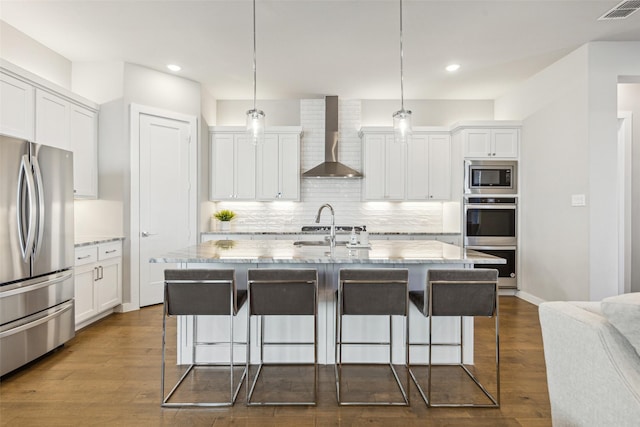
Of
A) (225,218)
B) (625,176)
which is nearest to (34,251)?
(225,218)

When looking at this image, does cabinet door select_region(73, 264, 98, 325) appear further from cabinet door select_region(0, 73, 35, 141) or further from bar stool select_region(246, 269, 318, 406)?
Answer: bar stool select_region(246, 269, 318, 406)

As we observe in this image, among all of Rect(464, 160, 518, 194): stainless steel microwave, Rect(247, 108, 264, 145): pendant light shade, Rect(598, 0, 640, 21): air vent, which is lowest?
Rect(464, 160, 518, 194): stainless steel microwave

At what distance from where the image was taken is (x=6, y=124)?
10.1 ft

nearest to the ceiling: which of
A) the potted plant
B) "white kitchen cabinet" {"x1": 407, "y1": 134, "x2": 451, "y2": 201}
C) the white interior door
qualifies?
the white interior door

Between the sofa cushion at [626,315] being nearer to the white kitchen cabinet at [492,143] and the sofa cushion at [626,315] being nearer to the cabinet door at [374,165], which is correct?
the white kitchen cabinet at [492,143]

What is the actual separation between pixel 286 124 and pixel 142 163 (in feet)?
7.75

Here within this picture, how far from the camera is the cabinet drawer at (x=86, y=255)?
3500 mm

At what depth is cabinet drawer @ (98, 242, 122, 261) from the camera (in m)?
3.87

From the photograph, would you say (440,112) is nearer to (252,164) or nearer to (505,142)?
(505,142)

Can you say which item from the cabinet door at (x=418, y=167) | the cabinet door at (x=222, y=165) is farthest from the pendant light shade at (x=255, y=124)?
the cabinet door at (x=418, y=167)

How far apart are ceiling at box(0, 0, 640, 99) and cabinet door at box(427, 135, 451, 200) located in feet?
3.02

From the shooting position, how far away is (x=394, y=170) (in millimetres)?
5520

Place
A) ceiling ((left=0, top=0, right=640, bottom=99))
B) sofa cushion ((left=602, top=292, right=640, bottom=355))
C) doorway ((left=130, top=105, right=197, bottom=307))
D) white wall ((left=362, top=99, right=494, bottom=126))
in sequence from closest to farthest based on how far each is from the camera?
sofa cushion ((left=602, top=292, right=640, bottom=355)) < ceiling ((left=0, top=0, right=640, bottom=99)) < doorway ((left=130, top=105, right=197, bottom=307)) < white wall ((left=362, top=99, right=494, bottom=126))

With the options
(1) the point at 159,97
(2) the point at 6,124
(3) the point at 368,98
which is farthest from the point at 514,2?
(2) the point at 6,124
